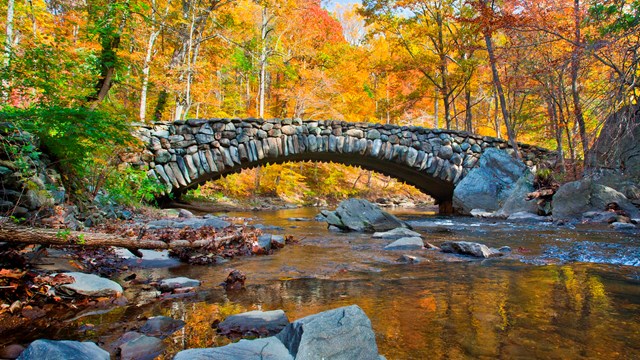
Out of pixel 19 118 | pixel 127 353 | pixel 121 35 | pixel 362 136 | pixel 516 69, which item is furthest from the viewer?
pixel 516 69

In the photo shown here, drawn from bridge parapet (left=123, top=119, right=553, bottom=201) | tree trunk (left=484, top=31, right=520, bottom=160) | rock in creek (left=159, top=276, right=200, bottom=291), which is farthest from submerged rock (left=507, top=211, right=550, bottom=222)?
rock in creek (left=159, top=276, right=200, bottom=291)

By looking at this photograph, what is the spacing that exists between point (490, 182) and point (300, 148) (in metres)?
5.63

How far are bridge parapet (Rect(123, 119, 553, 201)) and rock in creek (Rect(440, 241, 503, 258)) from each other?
6.97 meters

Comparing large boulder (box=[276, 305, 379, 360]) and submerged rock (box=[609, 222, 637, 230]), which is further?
submerged rock (box=[609, 222, 637, 230])

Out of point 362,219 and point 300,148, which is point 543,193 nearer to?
point 362,219

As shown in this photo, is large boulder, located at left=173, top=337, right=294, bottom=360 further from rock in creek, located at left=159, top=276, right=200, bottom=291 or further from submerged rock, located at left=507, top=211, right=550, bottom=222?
submerged rock, located at left=507, top=211, right=550, bottom=222

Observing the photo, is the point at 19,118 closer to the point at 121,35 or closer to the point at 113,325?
the point at 113,325

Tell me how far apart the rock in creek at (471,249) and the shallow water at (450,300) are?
0.70 ft

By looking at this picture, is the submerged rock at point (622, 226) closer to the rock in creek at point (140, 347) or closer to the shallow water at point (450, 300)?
the shallow water at point (450, 300)

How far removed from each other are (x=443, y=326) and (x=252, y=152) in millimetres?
9068

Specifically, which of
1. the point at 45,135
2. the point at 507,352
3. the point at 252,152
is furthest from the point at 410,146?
the point at 507,352

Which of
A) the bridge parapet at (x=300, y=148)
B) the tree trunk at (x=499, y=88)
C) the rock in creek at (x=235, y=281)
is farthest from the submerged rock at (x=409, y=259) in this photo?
the tree trunk at (x=499, y=88)

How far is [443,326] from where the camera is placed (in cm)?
208

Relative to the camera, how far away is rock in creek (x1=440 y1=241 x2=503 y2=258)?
4305 mm
